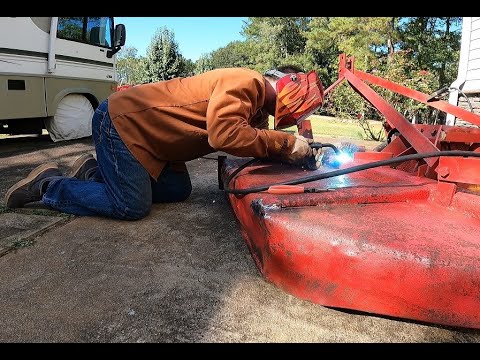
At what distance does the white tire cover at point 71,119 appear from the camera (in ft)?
20.2

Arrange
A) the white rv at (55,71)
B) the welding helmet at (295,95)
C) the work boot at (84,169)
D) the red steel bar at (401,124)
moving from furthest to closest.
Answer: the white rv at (55,71), the work boot at (84,169), the welding helmet at (295,95), the red steel bar at (401,124)

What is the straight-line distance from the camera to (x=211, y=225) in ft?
8.64

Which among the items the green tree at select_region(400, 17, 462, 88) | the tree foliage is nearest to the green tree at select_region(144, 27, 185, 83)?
the tree foliage

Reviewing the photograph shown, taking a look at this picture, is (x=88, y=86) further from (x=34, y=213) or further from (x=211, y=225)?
(x=211, y=225)

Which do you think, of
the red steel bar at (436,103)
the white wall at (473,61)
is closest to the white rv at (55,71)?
the red steel bar at (436,103)

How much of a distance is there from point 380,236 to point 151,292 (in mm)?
958

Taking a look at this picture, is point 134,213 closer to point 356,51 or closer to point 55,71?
point 55,71

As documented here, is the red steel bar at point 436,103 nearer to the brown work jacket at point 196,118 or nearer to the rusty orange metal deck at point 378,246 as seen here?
the rusty orange metal deck at point 378,246

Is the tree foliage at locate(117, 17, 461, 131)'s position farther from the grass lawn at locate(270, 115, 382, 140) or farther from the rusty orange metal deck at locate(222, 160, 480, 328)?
the rusty orange metal deck at locate(222, 160, 480, 328)

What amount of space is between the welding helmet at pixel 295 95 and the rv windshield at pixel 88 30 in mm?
4658

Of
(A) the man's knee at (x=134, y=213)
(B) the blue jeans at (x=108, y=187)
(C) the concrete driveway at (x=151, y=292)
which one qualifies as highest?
(B) the blue jeans at (x=108, y=187)

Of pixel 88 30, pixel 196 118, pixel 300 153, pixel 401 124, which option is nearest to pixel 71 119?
pixel 88 30

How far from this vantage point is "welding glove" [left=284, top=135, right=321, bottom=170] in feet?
7.98
